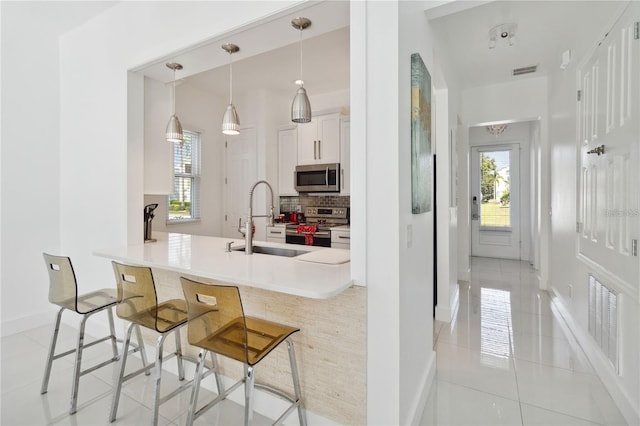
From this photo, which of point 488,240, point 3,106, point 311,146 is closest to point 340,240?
point 311,146

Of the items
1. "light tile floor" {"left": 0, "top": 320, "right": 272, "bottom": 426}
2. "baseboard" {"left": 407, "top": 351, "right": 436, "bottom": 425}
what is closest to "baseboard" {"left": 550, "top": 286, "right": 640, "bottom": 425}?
"baseboard" {"left": 407, "top": 351, "right": 436, "bottom": 425}

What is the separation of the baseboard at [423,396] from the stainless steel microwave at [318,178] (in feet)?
8.58

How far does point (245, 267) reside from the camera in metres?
1.78

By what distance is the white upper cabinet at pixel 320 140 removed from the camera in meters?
4.47

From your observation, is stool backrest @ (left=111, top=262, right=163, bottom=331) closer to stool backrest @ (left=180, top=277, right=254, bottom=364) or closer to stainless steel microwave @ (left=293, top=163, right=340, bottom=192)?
stool backrest @ (left=180, top=277, right=254, bottom=364)

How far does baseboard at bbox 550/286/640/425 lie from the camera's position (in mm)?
1834

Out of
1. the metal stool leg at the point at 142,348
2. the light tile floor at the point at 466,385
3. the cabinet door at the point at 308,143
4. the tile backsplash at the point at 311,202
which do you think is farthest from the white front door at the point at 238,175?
the metal stool leg at the point at 142,348

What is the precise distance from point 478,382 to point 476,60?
357 centimetres

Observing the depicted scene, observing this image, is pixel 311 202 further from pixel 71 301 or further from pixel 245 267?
pixel 71 301

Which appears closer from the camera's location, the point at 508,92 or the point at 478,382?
the point at 478,382

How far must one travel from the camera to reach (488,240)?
22.4ft

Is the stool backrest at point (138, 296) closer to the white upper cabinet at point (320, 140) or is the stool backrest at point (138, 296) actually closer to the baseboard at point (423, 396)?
the baseboard at point (423, 396)

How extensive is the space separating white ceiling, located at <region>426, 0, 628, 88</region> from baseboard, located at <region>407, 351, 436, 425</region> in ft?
7.68

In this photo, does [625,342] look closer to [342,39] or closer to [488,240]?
[342,39]
